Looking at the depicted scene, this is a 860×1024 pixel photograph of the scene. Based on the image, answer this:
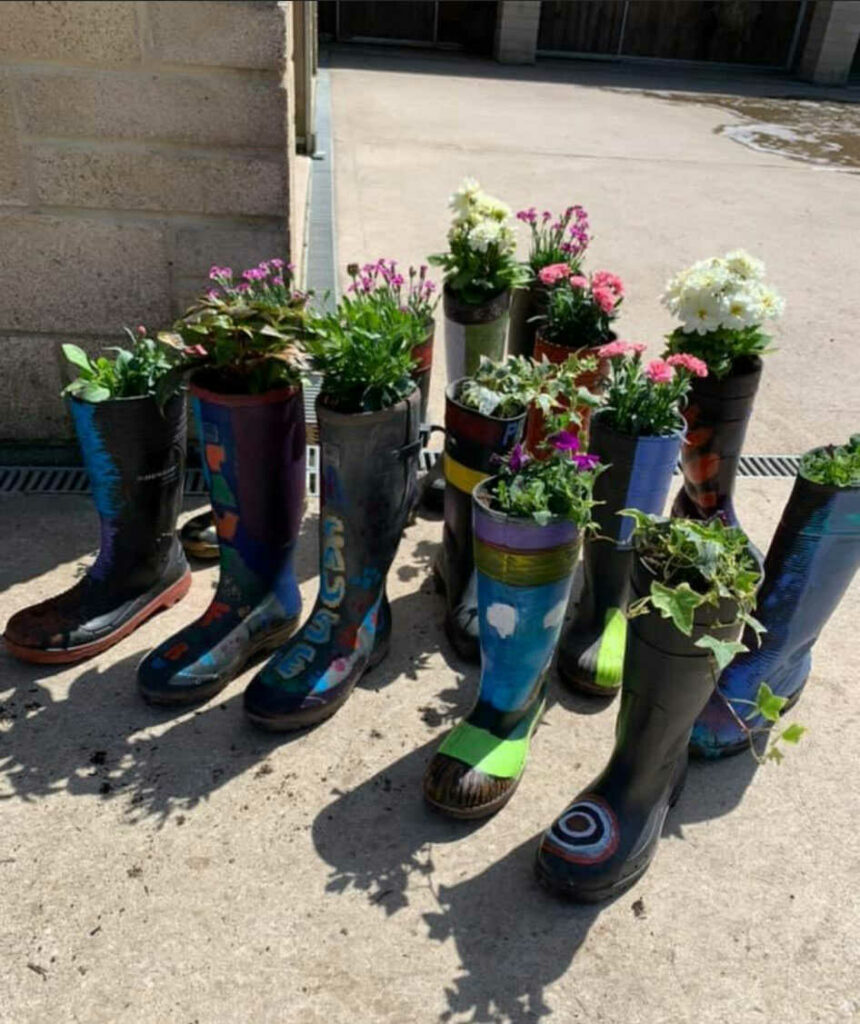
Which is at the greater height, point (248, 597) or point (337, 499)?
point (337, 499)

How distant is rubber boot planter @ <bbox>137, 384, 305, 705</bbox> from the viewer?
202cm

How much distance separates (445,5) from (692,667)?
1844 centimetres

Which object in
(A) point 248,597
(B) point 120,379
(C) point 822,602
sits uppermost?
(B) point 120,379

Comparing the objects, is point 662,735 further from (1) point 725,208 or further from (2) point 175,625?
(1) point 725,208

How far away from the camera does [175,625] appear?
234cm

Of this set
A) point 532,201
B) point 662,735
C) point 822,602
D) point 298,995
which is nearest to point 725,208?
point 532,201

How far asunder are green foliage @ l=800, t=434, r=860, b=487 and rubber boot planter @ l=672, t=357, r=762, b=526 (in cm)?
40

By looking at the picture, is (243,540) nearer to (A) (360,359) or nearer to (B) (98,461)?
(B) (98,461)

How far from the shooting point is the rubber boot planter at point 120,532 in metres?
2.12

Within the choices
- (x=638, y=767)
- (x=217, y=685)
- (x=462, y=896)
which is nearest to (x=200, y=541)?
(x=217, y=685)

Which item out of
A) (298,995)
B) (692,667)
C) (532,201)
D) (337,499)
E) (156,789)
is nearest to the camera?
(298,995)

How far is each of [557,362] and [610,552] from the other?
0.60 m

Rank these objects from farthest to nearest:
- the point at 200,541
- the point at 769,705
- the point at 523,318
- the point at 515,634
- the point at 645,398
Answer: the point at 523,318
the point at 200,541
the point at 645,398
the point at 515,634
the point at 769,705

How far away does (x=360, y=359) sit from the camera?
193 cm
